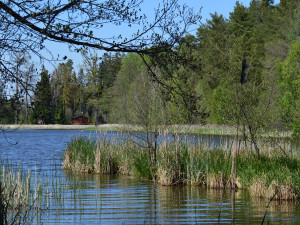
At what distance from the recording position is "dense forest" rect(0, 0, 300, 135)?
6.34m

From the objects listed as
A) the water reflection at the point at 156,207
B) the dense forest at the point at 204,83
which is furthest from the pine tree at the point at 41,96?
the water reflection at the point at 156,207

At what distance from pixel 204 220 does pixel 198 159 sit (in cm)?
433

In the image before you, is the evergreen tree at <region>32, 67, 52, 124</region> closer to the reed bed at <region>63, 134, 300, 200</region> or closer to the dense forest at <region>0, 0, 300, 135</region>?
the dense forest at <region>0, 0, 300, 135</region>

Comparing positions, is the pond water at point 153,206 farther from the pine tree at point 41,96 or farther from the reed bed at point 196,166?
the pine tree at point 41,96

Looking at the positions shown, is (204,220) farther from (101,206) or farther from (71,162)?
(71,162)

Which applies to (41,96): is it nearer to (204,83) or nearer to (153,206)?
(153,206)

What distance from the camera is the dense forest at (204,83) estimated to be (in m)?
6.34

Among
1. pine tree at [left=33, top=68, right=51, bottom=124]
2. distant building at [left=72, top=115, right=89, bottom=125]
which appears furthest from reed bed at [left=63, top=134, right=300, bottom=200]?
distant building at [left=72, top=115, right=89, bottom=125]

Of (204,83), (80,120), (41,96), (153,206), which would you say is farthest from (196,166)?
(80,120)

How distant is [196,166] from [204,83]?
1929 inches

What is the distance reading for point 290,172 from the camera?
1027 cm

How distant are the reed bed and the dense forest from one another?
3.71 ft

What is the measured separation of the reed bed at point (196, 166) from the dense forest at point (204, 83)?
113 cm

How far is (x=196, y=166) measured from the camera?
12336 mm
